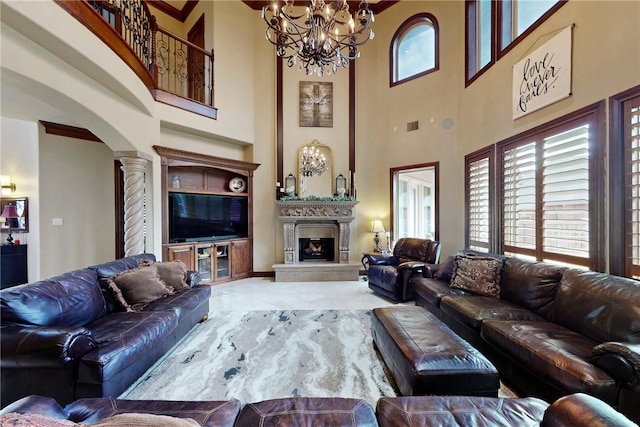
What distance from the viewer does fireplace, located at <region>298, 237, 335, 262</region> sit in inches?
253

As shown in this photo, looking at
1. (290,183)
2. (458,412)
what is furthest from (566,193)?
(290,183)

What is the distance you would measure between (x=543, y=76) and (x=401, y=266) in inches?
118

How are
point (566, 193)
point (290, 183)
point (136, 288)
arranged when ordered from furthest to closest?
point (290, 183) → point (566, 193) → point (136, 288)

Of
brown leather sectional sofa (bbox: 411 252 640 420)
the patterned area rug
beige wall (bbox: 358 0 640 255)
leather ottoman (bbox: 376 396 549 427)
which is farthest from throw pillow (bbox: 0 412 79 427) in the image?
beige wall (bbox: 358 0 640 255)

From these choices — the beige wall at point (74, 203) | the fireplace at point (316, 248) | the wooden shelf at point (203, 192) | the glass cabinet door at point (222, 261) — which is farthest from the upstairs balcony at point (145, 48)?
the fireplace at point (316, 248)

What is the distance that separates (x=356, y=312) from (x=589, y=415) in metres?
2.99

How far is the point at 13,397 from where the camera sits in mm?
1838

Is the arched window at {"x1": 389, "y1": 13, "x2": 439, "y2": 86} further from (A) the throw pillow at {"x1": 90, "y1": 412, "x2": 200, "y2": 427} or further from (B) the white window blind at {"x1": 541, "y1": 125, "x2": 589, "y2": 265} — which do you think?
(A) the throw pillow at {"x1": 90, "y1": 412, "x2": 200, "y2": 427}

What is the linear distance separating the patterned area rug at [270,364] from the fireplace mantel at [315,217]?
8.51 feet

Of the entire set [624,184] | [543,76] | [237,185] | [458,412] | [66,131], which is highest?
[543,76]

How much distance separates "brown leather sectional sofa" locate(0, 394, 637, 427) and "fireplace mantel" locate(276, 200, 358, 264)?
475cm

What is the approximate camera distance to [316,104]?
6.35 metres

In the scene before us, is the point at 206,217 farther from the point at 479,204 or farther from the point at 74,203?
the point at 479,204

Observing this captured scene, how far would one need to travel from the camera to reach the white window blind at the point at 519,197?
11.3 ft
